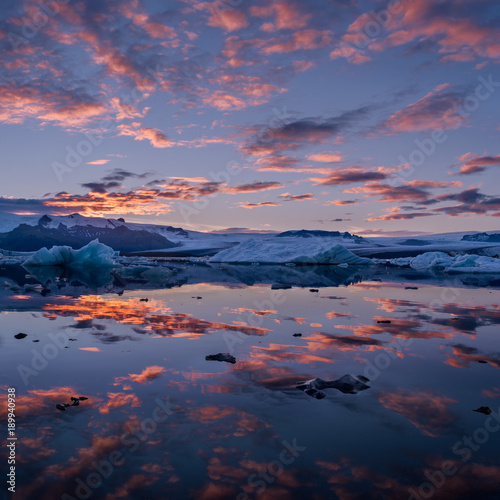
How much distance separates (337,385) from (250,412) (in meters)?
1.39

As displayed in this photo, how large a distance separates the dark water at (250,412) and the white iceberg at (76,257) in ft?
92.7

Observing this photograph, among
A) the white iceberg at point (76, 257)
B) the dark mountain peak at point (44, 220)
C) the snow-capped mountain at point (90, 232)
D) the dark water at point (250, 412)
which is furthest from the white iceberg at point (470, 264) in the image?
the dark mountain peak at point (44, 220)

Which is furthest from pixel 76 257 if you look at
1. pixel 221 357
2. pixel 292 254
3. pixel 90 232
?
pixel 90 232

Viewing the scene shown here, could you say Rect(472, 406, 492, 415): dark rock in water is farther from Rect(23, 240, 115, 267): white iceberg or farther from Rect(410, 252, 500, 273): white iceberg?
Rect(23, 240, 115, 267): white iceberg

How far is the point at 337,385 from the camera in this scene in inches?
205

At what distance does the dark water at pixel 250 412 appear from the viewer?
125 inches

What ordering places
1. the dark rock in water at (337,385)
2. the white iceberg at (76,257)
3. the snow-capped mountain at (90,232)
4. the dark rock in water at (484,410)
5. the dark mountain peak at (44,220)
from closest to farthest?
the dark rock in water at (484,410) → the dark rock in water at (337,385) → the white iceberg at (76,257) → the snow-capped mountain at (90,232) → the dark mountain peak at (44,220)

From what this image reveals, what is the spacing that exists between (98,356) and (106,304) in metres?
6.59

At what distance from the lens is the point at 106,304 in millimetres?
12680

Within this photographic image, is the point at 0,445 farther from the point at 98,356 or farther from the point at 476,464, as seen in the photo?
the point at 476,464

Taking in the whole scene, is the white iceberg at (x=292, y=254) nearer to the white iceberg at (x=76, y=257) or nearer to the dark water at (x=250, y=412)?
the white iceberg at (x=76, y=257)

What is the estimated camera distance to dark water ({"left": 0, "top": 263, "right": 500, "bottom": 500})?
3180 millimetres

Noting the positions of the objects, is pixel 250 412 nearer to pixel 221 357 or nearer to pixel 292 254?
pixel 221 357

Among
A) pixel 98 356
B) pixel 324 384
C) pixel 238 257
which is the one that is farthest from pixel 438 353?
pixel 238 257
